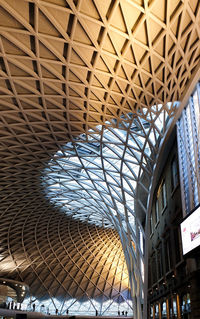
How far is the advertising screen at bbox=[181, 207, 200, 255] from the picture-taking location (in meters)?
17.8

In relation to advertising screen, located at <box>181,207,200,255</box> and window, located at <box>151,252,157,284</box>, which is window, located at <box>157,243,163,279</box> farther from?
advertising screen, located at <box>181,207,200,255</box>

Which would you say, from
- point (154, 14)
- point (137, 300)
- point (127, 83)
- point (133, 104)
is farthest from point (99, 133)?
point (137, 300)

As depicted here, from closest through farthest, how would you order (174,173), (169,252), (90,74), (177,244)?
(90,74), (177,244), (174,173), (169,252)

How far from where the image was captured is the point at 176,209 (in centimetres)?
2670

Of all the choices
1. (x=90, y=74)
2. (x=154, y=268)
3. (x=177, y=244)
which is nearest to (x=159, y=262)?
(x=154, y=268)

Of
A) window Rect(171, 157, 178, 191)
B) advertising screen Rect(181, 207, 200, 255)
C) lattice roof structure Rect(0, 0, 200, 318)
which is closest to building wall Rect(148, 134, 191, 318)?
window Rect(171, 157, 178, 191)

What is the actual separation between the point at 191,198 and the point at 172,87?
8.15m

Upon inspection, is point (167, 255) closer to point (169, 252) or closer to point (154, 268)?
point (169, 252)

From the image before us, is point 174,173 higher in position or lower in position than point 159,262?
higher

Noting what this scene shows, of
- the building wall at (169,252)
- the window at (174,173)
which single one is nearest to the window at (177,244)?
the building wall at (169,252)

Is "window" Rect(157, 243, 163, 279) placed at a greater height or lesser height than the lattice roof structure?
lesser

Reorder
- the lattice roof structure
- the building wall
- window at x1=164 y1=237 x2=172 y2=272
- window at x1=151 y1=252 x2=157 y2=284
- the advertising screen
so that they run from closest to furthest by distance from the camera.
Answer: the advertising screen, the lattice roof structure, the building wall, window at x1=164 y1=237 x2=172 y2=272, window at x1=151 y1=252 x2=157 y2=284

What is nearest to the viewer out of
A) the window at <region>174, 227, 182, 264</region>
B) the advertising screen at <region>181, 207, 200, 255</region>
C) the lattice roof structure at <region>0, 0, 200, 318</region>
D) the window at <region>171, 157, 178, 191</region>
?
the advertising screen at <region>181, 207, 200, 255</region>

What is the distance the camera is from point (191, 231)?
18672 mm
